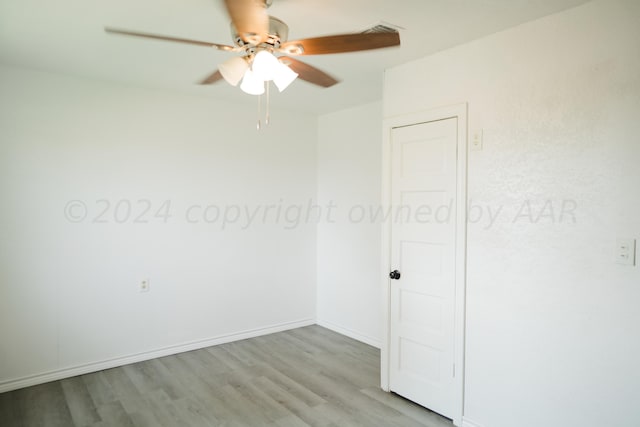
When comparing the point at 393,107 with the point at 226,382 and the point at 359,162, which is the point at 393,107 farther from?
the point at 226,382

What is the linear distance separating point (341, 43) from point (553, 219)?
1501mm

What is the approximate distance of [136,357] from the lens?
12.2 ft

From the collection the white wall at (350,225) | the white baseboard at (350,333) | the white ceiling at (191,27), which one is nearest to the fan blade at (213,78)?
the white ceiling at (191,27)

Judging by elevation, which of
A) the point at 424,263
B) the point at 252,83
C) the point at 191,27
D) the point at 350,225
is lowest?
the point at 424,263

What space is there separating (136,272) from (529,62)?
3.51 m

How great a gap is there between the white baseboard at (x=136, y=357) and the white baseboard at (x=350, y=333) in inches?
8.0

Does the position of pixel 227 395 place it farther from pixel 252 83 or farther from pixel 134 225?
pixel 252 83

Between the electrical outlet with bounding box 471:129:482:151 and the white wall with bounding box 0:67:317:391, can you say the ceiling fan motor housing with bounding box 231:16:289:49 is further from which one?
the white wall with bounding box 0:67:317:391

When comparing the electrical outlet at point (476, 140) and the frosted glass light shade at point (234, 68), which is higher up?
the frosted glass light shade at point (234, 68)

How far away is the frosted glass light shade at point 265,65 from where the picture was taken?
178cm

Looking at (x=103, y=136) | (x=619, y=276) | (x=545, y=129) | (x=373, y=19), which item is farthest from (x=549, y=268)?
(x=103, y=136)

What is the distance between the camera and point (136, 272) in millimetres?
3703

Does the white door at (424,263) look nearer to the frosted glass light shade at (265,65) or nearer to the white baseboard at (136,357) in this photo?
the frosted glass light shade at (265,65)

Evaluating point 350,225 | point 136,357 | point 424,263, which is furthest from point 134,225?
point 424,263
